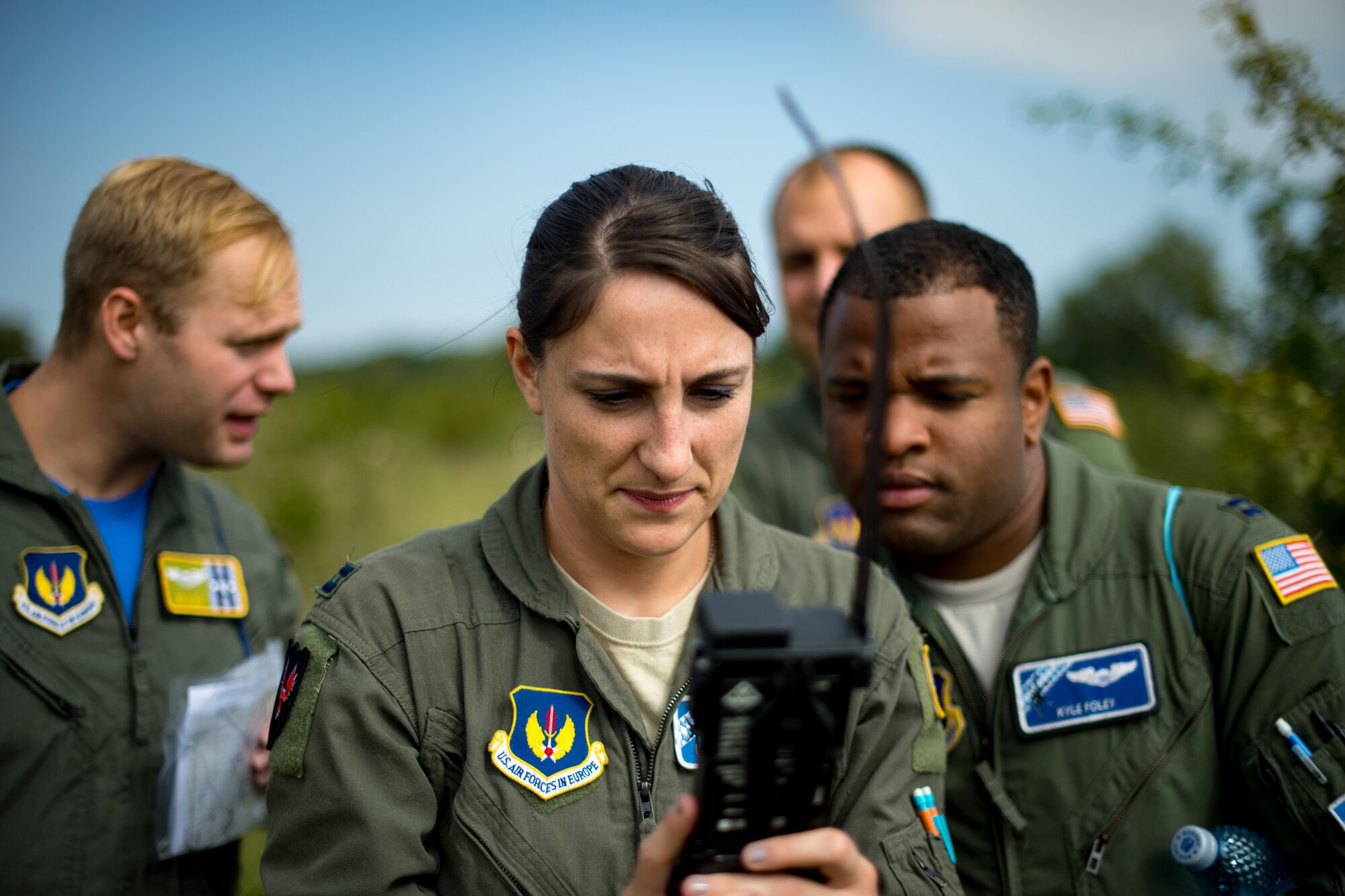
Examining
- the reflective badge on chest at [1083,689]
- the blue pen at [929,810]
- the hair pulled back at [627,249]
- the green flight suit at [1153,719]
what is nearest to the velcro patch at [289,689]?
the hair pulled back at [627,249]

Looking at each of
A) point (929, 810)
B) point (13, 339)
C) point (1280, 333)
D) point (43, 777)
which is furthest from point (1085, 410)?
Answer: point (13, 339)

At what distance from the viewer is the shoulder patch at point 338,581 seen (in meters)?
2.22

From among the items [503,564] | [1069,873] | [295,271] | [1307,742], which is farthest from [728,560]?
[295,271]

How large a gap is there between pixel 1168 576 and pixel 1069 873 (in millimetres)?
798

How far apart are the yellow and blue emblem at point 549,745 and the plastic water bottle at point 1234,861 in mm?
1411

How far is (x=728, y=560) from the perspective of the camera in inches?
94.1

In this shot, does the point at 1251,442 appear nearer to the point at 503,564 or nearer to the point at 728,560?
the point at 728,560

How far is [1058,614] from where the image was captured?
109 inches

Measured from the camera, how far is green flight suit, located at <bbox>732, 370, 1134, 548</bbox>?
412cm

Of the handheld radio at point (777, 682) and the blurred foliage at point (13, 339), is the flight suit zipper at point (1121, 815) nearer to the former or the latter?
the handheld radio at point (777, 682)

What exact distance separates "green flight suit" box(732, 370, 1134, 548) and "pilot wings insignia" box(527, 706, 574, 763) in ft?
6.32

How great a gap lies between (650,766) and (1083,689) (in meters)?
1.24

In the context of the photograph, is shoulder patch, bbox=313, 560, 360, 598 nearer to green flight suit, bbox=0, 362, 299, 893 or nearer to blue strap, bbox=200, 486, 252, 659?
green flight suit, bbox=0, 362, 299, 893

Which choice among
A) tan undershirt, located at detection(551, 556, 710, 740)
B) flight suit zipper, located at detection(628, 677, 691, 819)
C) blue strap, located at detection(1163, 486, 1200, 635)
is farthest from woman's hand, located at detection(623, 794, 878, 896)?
blue strap, located at detection(1163, 486, 1200, 635)
